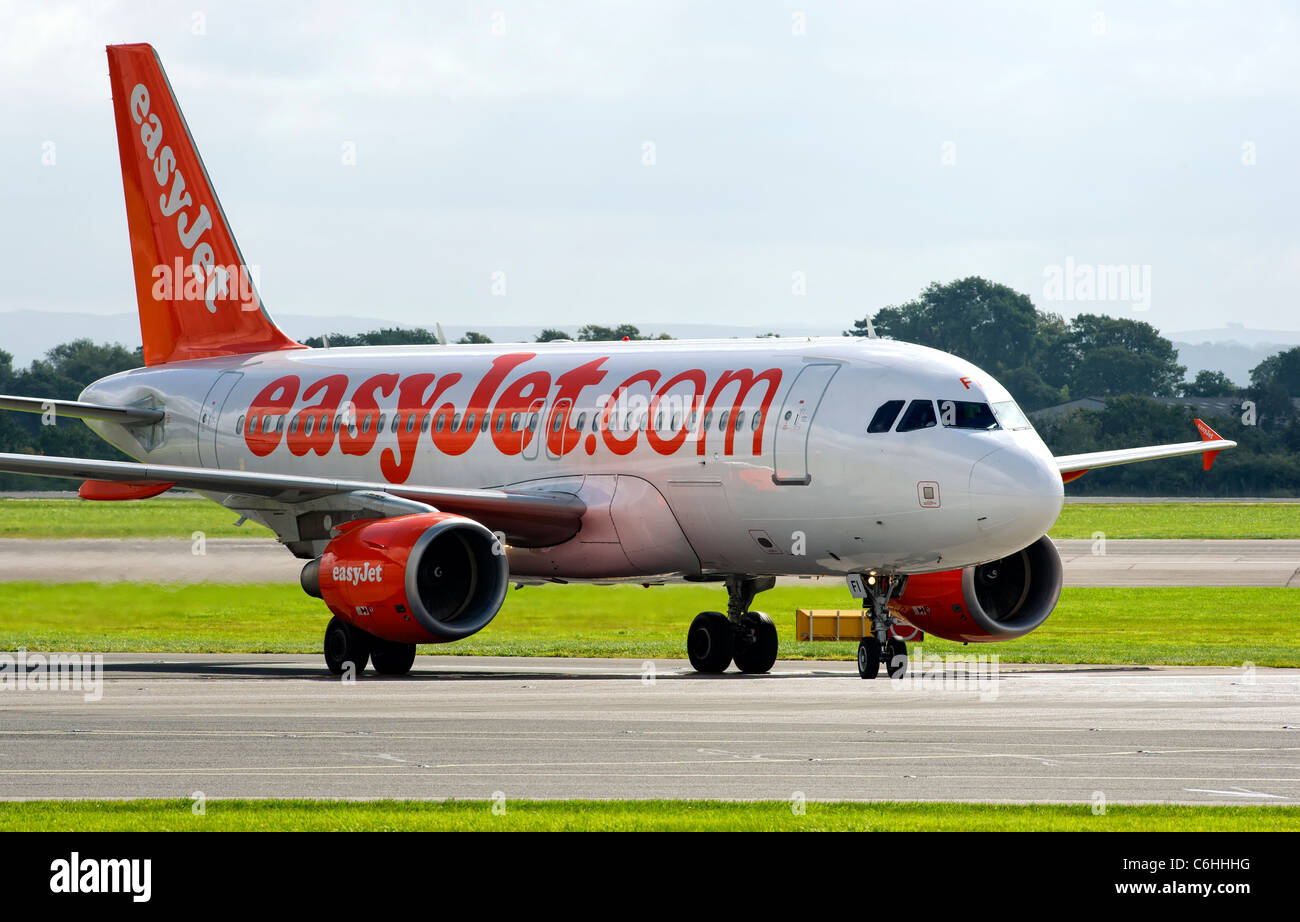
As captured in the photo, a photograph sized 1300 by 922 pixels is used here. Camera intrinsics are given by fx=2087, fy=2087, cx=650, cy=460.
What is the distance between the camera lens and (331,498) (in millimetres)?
29828

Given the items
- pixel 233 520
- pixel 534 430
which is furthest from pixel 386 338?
pixel 534 430

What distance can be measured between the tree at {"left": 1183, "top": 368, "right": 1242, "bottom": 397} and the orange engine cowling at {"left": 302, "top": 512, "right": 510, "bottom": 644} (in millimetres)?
127098

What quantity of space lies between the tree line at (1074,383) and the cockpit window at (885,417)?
3738 cm

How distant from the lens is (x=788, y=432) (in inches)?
1118

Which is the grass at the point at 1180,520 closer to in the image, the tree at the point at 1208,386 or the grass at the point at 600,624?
the grass at the point at 600,624

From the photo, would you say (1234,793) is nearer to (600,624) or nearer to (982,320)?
(600,624)

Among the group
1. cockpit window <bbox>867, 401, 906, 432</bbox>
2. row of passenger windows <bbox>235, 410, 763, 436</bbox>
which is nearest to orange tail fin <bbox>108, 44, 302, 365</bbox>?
row of passenger windows <bbox>235, 410, 763, 436</bbox>

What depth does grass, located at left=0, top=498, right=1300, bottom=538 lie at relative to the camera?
1730 inches

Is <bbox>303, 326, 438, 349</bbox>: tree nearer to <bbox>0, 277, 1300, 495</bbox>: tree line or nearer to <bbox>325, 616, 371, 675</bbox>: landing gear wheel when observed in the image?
<bbox>0, 277, 1300, 495</bbox>: tree line

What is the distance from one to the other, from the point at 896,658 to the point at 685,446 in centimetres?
439

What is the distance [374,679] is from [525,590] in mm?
6657

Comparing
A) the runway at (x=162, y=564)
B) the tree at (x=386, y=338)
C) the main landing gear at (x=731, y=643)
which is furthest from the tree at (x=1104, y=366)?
the main landing gear at (x=731, y=643)
